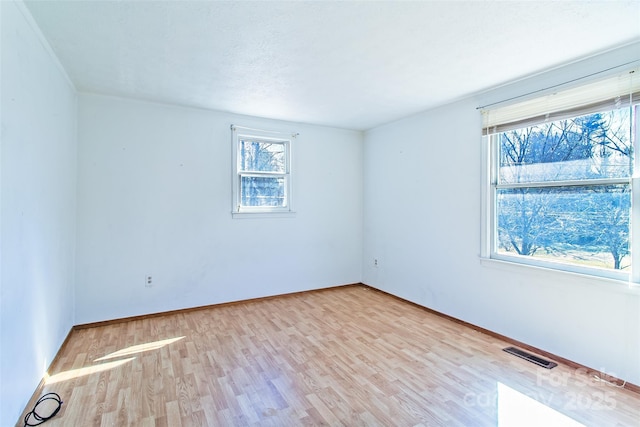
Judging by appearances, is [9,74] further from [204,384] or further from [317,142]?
[317,142]

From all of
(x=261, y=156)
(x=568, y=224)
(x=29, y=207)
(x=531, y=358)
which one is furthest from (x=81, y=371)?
(x=568, y=224)

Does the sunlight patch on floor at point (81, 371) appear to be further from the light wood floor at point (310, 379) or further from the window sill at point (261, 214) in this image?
the window sill at point (261, 214)

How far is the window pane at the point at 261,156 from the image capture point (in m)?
4.01

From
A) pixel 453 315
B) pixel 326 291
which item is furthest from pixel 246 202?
pixel 453 315

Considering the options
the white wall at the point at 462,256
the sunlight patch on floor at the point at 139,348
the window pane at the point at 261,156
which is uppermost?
the window pane at the point at 261,156

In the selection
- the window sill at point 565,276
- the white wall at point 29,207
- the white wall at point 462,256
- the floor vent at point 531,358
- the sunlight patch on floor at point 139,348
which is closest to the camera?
the white wall at point 29,207

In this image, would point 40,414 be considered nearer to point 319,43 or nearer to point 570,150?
point 319,43

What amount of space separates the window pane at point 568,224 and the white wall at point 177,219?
2.43 metres

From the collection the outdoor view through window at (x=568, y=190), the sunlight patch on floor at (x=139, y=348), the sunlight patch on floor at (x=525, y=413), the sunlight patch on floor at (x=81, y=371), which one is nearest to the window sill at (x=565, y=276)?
the outdoor view through window at (x=568, y=190)

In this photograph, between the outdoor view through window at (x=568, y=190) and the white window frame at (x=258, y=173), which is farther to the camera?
the white window frame at (x=258, y=173)

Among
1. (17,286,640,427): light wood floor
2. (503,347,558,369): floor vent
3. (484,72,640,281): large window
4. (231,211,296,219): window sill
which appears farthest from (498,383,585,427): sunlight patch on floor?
(231,211,296,219): window sill

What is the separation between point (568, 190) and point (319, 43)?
230 cm

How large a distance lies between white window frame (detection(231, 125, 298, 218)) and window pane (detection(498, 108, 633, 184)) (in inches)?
101

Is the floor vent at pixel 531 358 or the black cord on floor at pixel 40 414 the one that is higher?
the floor vent at pixel 531 358
